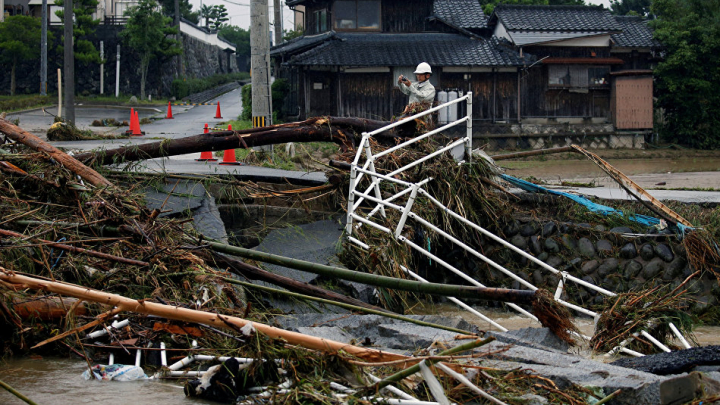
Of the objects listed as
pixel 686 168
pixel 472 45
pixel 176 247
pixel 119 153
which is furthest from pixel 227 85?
pixel 176 247

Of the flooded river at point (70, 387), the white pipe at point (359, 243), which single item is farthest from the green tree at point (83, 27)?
the flooded river at point (70, 387)

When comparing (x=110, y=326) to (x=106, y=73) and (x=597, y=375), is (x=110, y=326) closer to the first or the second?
(x=597, y=375)

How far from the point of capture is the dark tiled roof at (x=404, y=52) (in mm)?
22891

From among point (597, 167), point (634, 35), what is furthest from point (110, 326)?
point (634, 35)

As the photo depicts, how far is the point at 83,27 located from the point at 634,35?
79.2ft

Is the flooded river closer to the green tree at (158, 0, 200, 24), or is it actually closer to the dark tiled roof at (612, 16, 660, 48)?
the dark tiled roof at (612, 16, 660, 48)

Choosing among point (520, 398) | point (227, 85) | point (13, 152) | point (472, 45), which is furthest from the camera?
point (227, 85)

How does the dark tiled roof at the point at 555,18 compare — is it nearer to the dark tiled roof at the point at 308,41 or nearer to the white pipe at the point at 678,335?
the dark tiled roof at the point at 308,41

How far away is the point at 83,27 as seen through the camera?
33.6 meters

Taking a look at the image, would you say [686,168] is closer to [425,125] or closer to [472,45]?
[472,45]

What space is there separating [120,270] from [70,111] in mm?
15633

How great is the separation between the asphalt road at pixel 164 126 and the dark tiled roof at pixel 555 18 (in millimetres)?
10301

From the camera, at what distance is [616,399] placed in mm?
3863

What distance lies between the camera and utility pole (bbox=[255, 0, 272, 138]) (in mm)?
14305
